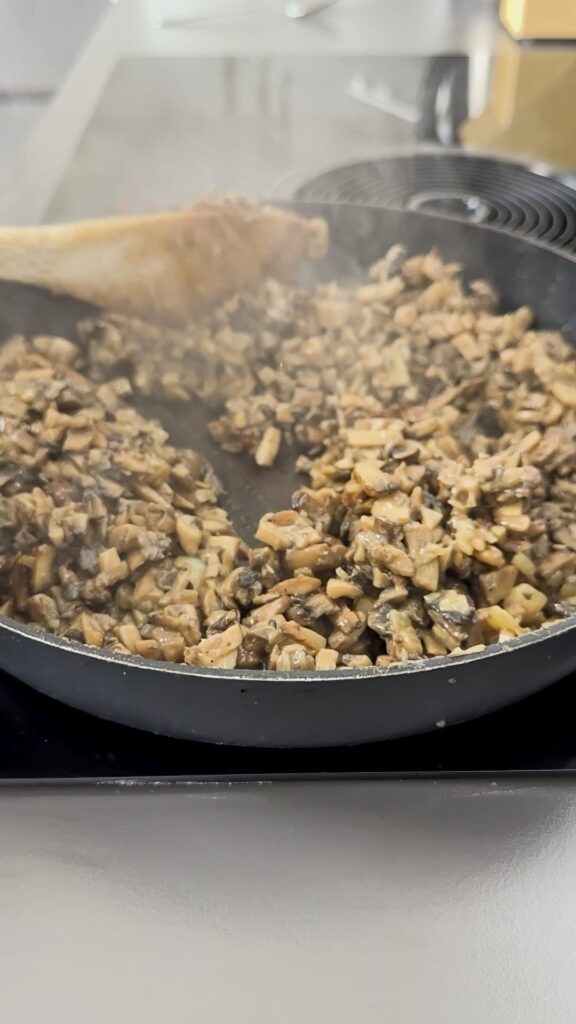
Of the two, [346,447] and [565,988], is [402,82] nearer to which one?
[346,447]

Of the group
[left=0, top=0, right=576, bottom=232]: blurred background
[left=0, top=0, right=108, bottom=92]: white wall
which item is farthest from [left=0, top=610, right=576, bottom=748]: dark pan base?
[left=0, top=0, right=108, bottom=92]: white wall

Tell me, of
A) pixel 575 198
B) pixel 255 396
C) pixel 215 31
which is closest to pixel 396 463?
pixel 255 396

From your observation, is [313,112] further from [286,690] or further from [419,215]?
[286,690]

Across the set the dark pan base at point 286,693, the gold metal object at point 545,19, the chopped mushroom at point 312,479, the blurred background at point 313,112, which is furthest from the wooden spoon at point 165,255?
the gold metal object at point 545,19

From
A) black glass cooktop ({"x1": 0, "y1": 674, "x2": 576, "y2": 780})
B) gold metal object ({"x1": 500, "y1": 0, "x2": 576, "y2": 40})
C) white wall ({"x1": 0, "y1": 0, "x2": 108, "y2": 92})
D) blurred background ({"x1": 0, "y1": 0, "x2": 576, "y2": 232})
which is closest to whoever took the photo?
black glass cooktop ({"x1": 0, "y1": 674, "x2": 576, "y2": 780})

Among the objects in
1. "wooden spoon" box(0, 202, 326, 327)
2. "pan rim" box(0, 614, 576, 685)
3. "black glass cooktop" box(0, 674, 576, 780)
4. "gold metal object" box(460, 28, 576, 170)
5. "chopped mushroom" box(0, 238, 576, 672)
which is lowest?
"black glass cooktop" box(0, 674, 576, 780)

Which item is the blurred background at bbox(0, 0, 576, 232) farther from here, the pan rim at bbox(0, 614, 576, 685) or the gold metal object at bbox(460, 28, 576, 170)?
the pan rim at bbox(0, 614, 576, 685)

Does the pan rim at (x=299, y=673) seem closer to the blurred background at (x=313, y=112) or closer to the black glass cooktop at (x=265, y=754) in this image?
the black glass cooktop at (x=265, y=754)
